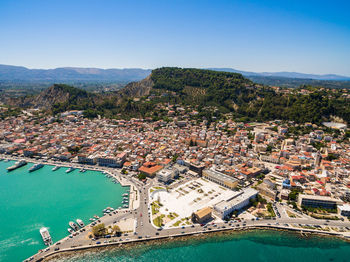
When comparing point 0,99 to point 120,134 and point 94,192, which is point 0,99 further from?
point 94,192

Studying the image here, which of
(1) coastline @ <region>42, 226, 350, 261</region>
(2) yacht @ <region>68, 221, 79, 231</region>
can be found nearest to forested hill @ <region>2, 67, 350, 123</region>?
(1) coastline @ <region>42, 226, 350, 261</region>

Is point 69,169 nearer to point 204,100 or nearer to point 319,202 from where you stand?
point 319,202

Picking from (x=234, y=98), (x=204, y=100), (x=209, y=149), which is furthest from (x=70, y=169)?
(x=234, y=98)

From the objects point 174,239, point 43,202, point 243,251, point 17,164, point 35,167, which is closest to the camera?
point 243,251

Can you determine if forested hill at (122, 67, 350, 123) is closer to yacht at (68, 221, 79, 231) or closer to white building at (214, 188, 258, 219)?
white building at (214, 188, 258, 219)

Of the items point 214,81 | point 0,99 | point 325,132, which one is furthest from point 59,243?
point 0,99

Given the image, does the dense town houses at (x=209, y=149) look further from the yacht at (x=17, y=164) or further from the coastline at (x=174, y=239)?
the coastline at (x=174, y=239)
